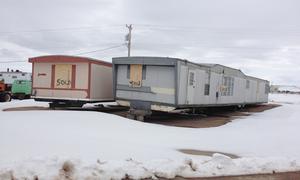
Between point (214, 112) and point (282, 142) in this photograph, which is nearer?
point (282, 142)

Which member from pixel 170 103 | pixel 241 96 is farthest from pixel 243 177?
pixel 241 96

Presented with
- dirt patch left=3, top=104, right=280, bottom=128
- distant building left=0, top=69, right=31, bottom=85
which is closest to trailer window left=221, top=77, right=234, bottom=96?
dirt patch left=3, top=104, right=280, bottom=128

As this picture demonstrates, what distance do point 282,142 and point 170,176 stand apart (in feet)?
19.5

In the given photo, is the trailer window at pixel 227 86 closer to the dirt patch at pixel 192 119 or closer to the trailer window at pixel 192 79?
the dirt patch at pixel 192 119

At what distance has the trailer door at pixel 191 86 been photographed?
16.4 metres

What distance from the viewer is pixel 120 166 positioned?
6406 mm

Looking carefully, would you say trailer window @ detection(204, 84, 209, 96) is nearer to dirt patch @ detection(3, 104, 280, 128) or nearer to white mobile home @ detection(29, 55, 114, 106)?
dirt patch @ detection(3, 104, 280, 128)

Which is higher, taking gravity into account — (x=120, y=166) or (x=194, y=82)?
(x=194, y=82)

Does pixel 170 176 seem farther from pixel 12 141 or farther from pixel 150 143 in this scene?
pixel 12 141

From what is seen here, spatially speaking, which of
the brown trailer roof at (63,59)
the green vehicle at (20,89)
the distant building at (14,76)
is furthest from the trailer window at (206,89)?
the distant building at (14,76)

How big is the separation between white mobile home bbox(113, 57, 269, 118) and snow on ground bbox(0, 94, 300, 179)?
315 centimetres

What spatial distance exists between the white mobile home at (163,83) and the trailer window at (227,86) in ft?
4.17

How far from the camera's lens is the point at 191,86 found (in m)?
16.6

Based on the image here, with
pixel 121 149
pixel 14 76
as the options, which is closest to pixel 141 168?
pixel 121 149
